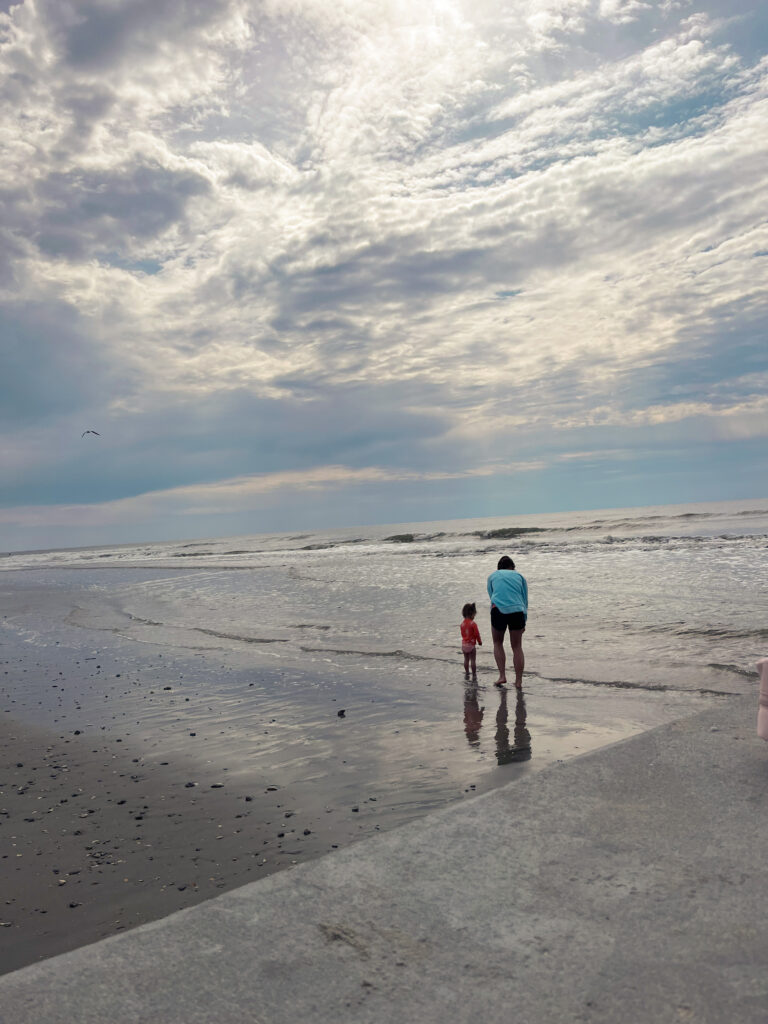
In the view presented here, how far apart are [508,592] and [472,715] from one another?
8.00ft

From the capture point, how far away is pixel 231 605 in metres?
20.4

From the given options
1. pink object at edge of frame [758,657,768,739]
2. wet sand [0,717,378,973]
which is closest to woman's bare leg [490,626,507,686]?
wet sand [0,717,378,973]

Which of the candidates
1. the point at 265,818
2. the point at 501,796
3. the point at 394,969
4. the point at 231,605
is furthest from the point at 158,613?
the point at 394,969

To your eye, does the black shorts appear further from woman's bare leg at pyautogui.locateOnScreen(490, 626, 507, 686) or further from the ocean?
the ocean

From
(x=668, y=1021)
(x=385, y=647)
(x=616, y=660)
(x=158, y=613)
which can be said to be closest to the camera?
(x=668, y=1021)

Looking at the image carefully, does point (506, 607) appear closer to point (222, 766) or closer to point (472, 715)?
point (472, 715)

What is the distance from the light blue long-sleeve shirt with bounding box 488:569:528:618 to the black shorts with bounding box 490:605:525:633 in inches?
1.8

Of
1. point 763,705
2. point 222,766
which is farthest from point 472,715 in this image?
point 763,705

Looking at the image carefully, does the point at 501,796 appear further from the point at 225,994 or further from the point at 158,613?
the point at 158,613

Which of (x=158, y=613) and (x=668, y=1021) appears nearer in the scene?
(x=668, y=1021)

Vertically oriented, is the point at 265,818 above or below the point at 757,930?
below

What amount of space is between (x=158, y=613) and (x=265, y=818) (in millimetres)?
15628

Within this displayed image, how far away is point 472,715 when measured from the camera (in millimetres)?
7957

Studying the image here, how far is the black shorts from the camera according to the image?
982cm
